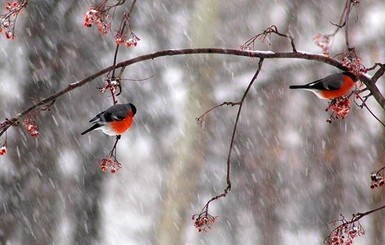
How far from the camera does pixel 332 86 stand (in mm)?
2127

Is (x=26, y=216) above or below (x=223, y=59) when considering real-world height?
below

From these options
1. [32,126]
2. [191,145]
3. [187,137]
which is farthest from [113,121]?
[187,137]

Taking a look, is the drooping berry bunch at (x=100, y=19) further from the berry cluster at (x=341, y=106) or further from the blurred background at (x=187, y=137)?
the blurred background at (x=187, y=137)

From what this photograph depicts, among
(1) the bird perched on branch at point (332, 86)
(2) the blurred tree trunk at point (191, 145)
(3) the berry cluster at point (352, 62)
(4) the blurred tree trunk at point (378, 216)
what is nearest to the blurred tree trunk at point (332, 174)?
(4) the blurred tree trunk at point (378, 216)

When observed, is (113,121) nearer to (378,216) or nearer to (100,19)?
(100,19)

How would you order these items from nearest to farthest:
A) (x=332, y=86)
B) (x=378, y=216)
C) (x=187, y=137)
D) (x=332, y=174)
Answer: (x=332, y=86), (x=378, y=216), (x=332, y=174), (x=187, y=137)

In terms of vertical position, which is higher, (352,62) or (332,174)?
(332,174)

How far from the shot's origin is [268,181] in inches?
248

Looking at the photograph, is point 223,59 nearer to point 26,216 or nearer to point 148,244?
point 148,244

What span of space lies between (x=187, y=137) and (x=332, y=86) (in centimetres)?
449

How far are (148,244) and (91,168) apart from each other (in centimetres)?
97

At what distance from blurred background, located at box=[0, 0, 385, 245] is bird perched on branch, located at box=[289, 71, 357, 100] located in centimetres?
357

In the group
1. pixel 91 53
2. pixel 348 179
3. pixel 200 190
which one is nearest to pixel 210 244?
pixel 200 190

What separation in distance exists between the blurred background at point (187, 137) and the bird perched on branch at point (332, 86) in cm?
357
